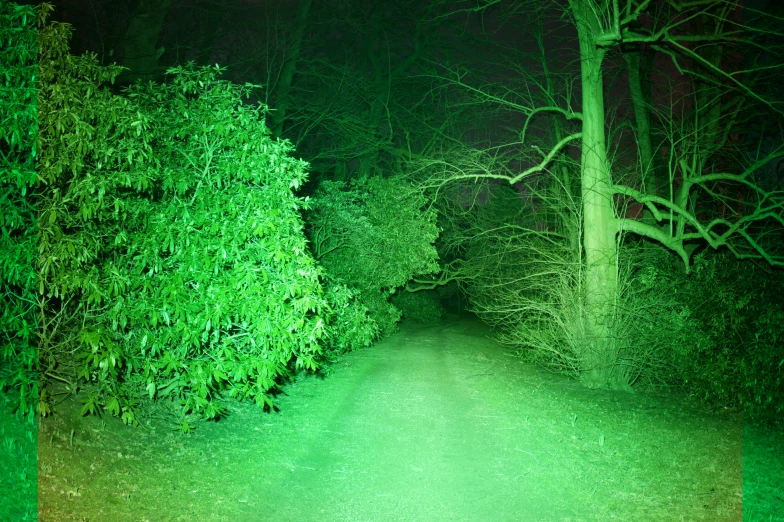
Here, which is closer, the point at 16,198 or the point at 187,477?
the point at 16,198

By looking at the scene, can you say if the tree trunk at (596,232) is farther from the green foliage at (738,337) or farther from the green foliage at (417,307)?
the green foliage at (417,307)

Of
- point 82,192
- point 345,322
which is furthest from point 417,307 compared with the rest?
point 82,192

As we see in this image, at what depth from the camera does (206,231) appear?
5.95 metres

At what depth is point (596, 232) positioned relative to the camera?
10.7 meters

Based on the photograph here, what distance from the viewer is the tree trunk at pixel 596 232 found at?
1050 centimetres

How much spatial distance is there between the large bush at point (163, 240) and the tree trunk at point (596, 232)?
6.58 meters

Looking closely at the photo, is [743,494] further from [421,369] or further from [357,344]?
[357,344]

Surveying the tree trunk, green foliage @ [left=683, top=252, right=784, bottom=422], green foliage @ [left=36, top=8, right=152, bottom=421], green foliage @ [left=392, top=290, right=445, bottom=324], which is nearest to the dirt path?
green foliage @ [left=683, top=252, right=784, bottom=422]

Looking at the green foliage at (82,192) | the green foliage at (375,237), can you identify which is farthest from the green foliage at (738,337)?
the green foliage at (375,237)

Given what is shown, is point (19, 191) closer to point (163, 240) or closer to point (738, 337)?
point (163, 240)

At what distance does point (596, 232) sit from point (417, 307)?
17.2m

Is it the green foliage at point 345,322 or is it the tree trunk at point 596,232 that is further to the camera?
the green foliage at point 345,322

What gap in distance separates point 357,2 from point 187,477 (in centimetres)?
2248

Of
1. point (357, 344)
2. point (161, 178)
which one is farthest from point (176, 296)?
point (357, 344)
